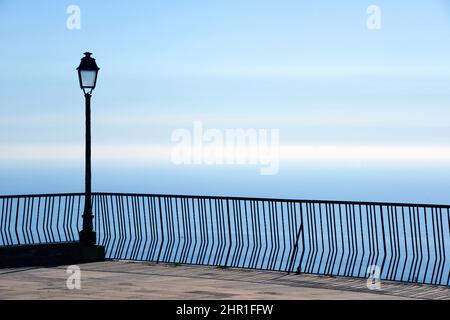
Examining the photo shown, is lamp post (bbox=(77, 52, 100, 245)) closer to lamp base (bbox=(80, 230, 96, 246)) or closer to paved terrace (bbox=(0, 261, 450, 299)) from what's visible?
lamp base (bbox=(80, 230, 96, 246))

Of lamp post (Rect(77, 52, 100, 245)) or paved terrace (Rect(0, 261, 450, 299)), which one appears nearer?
paved terrace (Rect(0, 261, 450, 299))

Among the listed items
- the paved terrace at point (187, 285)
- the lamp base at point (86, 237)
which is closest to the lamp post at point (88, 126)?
the lamp base at point (86, 237)

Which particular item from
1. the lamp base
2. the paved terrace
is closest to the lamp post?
the lamp base

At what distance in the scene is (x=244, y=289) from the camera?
13.3 metres

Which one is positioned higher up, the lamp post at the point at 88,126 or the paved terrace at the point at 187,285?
the lamp post at the point at 88,126

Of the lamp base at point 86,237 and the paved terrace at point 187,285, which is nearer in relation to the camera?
the paved terrace at point 187,285

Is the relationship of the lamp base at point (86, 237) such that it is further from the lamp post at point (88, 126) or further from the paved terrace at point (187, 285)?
the paved terrace at point (187, 285)

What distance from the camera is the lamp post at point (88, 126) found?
56.6 ft

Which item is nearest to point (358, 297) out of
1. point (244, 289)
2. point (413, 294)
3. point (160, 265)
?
point (413, 294)

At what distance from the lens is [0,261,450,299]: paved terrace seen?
495 inches

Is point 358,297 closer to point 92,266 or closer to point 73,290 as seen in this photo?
point 73,290

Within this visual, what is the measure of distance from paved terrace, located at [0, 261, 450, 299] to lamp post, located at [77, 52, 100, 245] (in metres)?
1.09

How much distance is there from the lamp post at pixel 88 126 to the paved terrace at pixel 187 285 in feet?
3.58
